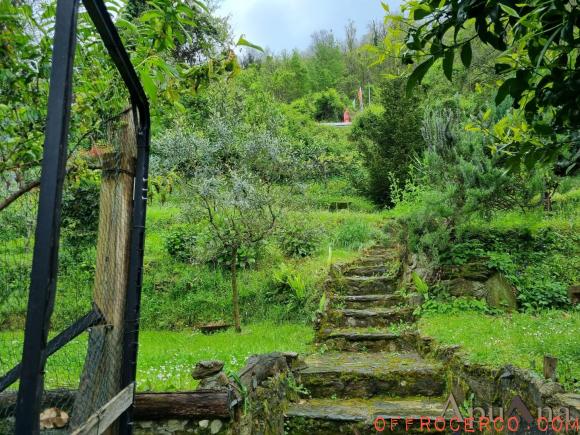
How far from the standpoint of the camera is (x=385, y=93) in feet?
50.7

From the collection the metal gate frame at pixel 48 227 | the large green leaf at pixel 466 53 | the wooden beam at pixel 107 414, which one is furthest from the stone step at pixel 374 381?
the metal gate frame at pixel 48 227

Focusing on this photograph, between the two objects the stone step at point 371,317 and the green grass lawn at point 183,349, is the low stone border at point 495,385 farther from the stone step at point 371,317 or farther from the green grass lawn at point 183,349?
the green grass lawn at point 183,349

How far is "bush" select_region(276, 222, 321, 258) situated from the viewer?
397 inches

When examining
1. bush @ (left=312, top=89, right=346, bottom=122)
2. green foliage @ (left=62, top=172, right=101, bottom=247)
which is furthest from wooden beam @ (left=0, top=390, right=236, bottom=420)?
bush @ (left=312, top=89, right=346, bottom=122)

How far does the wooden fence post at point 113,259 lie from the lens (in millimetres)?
2129

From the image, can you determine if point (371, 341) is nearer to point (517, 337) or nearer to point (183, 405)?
point (517, 337)

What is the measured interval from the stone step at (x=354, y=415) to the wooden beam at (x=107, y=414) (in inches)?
107

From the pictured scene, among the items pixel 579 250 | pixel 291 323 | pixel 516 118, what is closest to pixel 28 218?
pixel 516 118

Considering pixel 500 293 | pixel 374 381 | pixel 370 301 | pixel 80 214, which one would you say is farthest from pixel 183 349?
pixel 500 293

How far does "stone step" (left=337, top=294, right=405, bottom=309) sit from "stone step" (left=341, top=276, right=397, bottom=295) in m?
0.33

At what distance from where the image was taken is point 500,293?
6957 millimetres

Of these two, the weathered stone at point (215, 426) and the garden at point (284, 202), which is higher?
the garden at point (284, 202)

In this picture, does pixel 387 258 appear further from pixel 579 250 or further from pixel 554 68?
pixel 554 68

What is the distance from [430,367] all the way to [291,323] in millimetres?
3125
